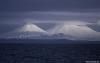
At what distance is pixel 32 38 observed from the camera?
3766mm

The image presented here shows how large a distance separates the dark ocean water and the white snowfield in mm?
197

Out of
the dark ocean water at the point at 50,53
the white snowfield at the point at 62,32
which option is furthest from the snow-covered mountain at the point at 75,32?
the dark ocean water at the point at 50,53

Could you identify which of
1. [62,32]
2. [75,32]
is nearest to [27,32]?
[62,32]

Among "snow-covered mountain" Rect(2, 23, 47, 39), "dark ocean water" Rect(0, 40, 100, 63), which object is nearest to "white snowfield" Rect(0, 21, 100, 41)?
"snow-covered mountain" Rect(2, 23, 47, 39)

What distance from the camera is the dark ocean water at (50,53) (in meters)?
3.94

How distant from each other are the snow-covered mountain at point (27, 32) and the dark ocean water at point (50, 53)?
0.76 feet

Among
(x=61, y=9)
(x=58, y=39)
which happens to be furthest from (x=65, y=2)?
(x=58, y=39)

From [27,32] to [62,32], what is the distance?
0.68 m

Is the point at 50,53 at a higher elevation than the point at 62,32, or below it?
below

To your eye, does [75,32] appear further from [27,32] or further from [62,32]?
[27,32]

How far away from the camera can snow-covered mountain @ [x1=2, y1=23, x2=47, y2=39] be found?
3691 millimetres

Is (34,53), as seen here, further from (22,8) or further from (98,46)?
(98,46)

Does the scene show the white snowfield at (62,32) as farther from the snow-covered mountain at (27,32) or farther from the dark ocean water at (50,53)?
the dark ocean water at (50,53)

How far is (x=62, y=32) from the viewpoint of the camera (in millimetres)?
3756
